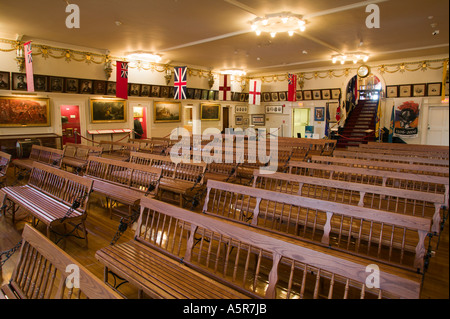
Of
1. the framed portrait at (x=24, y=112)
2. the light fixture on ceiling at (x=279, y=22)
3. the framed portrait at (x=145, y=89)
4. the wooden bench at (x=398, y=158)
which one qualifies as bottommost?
the wooden bench at (x=398, y=158)

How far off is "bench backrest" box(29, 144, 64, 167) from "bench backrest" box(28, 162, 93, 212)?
145 cm

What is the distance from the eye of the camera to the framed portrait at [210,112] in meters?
18.3

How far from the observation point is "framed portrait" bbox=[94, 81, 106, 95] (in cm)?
1323

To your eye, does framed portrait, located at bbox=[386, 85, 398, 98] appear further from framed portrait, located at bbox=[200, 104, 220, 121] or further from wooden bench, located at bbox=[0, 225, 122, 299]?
wooden bench, located at bbox=[0, 225, 122, 299]

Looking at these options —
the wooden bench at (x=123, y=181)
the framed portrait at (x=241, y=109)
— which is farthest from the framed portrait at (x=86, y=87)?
the framed portrait at (x=241, y=109)

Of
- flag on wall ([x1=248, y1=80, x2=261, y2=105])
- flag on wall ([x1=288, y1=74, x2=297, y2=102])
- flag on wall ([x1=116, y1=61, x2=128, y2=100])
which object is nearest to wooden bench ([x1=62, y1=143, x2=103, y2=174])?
flag on wall ([x1=116, y1=61, x2=128, y2=100])

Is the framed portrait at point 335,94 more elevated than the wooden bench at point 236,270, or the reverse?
the framed portrait at point 335,94

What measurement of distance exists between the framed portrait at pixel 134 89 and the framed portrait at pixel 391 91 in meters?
13.6

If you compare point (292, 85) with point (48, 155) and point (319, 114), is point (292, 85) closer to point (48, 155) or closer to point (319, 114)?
point (319, 114)

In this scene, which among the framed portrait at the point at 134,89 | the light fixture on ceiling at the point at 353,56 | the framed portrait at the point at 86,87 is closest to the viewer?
the framed portrait at the point at 86,87

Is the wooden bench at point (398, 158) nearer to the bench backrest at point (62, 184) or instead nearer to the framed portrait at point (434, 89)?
the bench backrest at point (62, 184)

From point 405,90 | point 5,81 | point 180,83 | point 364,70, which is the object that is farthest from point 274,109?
point 5,81

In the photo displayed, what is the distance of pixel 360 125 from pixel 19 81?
1631 cm

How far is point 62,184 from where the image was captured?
4945 millimetres
